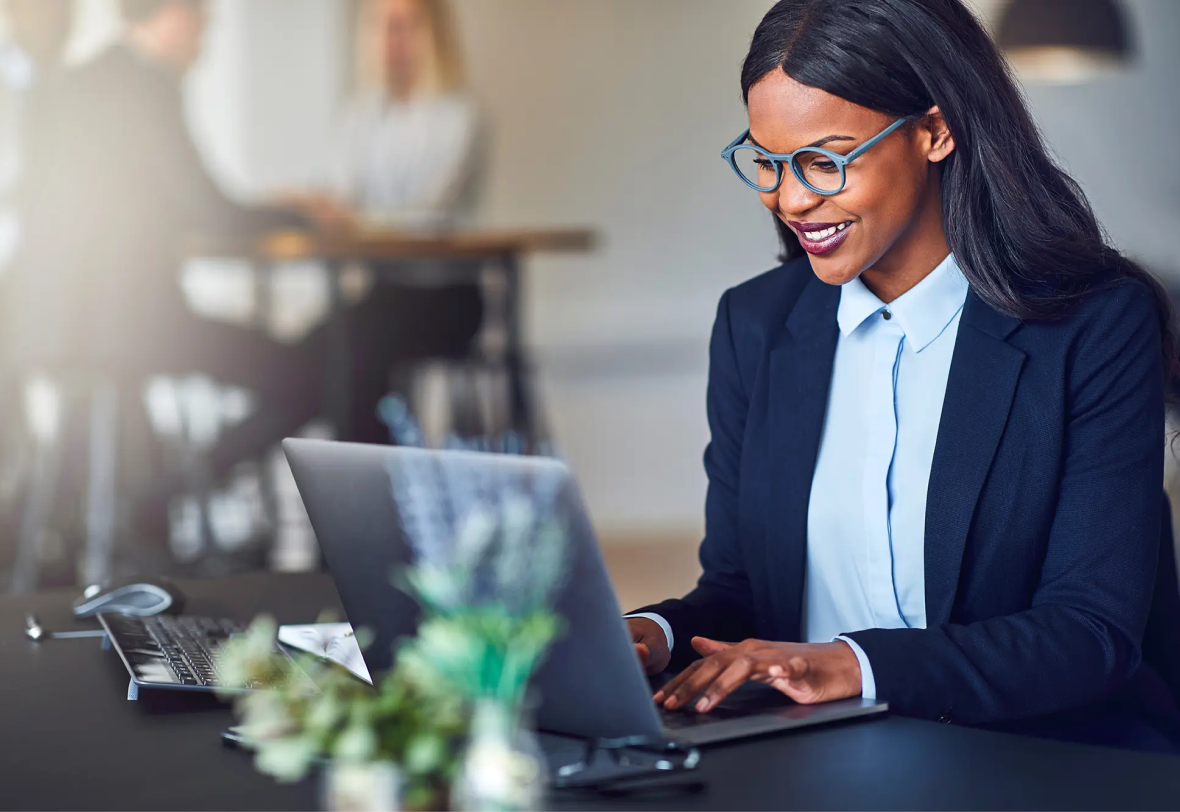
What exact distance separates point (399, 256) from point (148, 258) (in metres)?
0.69

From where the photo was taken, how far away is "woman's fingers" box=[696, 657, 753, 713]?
92 centimetres

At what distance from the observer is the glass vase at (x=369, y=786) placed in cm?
52

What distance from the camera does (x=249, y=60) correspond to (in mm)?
5590

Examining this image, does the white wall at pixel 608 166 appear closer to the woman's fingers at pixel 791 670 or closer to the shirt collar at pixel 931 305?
the shirt collar at pixel 931 305

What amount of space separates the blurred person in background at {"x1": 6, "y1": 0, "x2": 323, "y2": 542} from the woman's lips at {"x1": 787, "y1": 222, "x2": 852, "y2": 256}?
254cm

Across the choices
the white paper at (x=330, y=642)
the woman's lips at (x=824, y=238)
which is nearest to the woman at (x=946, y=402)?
the woman's lips at (x=824, y=238)

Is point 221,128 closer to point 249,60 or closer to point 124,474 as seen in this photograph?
point 249,60

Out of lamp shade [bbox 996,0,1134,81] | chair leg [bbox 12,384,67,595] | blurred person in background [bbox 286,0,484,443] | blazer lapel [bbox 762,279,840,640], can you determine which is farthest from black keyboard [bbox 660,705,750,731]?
blurred person in background [bbox 286,0,484,443]

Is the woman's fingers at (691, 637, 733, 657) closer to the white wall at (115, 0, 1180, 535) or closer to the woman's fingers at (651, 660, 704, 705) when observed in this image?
the woman's fingers at (651, 660, 704, 705)

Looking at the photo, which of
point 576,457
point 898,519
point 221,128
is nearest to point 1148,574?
point 898,519

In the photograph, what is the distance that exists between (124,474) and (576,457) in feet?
5.87

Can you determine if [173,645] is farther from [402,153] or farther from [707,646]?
[402,153]

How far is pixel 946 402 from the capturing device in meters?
1.25

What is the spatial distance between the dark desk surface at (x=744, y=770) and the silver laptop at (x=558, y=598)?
36 millimetres
